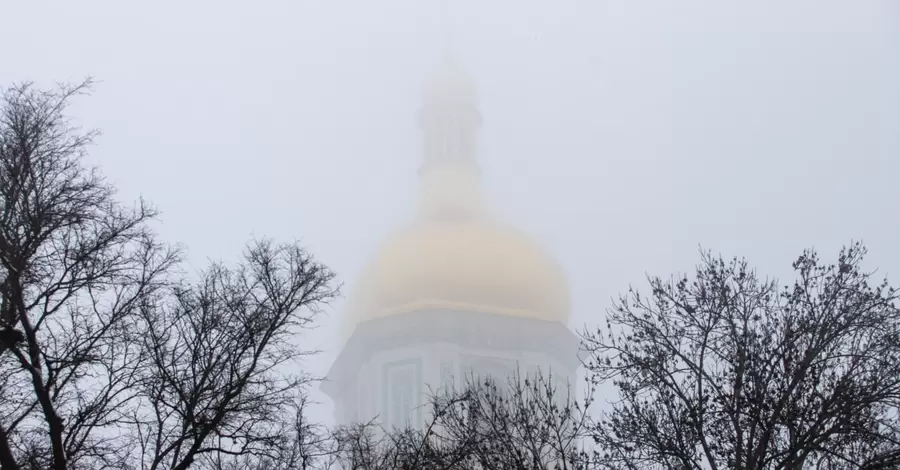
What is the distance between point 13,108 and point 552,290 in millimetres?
43513

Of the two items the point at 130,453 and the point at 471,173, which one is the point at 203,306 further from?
the point at 471,173

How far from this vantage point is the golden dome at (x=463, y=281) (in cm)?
5478

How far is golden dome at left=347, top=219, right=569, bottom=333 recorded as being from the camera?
180 ft

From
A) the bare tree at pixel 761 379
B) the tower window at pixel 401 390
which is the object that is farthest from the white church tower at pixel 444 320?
the bare tree at pixel 761 379

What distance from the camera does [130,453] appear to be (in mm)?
12531

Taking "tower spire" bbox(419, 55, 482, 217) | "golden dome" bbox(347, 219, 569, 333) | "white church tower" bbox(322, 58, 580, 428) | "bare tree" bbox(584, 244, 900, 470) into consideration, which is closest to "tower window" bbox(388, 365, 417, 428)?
"white church tower" bbox(322, 58, 580, 428)

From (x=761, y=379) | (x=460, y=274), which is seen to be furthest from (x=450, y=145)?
(x=761, y=379)

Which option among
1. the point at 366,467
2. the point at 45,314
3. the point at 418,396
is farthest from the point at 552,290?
the point at 45,314

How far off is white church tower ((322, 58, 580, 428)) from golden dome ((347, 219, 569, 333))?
0.04 meters

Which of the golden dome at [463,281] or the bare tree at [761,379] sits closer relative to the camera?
the bare tree at [761,379]

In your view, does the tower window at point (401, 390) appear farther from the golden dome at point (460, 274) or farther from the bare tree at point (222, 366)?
the bare tree at point (222, 366)

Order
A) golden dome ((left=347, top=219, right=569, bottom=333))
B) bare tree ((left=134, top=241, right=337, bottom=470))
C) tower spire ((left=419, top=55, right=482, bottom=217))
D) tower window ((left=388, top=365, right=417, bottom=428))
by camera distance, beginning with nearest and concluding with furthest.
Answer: bare tree ((left=134, top=241, right=337, bottom=470)) → tower window ((left=388, top=365, right=417, bottom=428)) → golden dome ((left=347, top=219, right=569, bottom=333)) → tower spire ((left=419, top=55, right=482, bottom=217))

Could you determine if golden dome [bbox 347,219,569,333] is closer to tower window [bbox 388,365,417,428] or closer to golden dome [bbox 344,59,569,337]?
golden dome [bbox 344,59,569,337]

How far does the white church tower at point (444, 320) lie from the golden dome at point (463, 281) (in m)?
0.04
